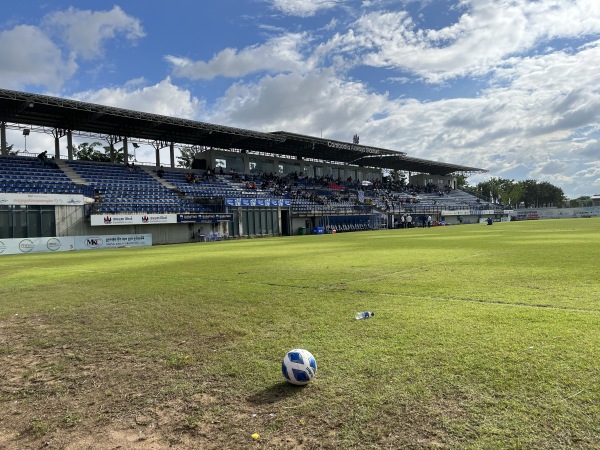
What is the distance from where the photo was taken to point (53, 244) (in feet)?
Result: 112

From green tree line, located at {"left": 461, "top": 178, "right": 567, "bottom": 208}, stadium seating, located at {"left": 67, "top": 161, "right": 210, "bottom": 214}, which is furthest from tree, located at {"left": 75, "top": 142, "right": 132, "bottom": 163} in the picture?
green tree line, located at {"left": 461, "top": 178, "right": 567, "bottom": 208}

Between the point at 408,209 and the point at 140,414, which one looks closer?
the point at 140,414

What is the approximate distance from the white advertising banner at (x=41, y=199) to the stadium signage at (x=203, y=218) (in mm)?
9583

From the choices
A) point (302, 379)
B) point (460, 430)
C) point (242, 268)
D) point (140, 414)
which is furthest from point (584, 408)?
point (242, 268)

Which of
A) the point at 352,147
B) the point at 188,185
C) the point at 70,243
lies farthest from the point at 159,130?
the point at 352,147

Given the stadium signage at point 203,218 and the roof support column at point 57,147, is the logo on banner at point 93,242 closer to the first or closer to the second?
the stadium signage at point 203,218

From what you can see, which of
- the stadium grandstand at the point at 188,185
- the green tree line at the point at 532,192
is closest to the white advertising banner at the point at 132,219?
the stadium grandstand at the point at 188,185

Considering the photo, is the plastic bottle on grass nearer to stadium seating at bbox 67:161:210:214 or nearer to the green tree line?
stadium seating at bbox 67:161:210:214

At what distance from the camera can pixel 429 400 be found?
12.8ft

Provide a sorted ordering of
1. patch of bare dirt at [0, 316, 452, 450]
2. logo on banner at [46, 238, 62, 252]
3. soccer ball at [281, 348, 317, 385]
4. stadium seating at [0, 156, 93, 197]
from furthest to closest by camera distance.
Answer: stadium seating at [0, 156, 93, 197], logo on banner at [46, 238, 62, 252], soccer ball at [281, 348, 317, 385], patch of bare dirt at [0, 316, 452, 450]

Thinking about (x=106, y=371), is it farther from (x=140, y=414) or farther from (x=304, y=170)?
(x=304, y=170)

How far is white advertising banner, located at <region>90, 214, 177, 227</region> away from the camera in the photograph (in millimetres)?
38509

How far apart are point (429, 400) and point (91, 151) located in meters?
82.8

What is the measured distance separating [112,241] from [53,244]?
15.9 feet
